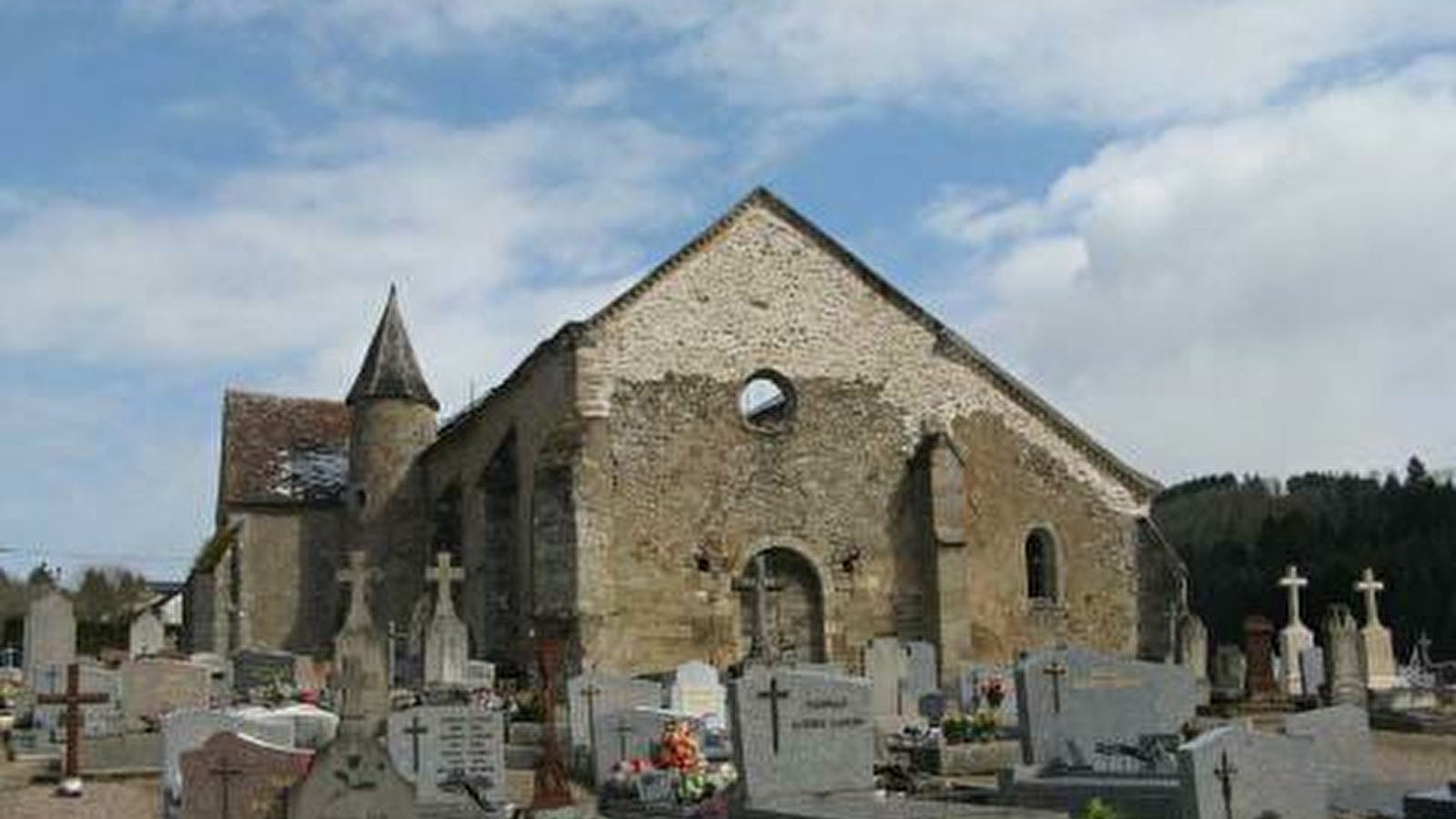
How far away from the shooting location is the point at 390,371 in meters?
33.7

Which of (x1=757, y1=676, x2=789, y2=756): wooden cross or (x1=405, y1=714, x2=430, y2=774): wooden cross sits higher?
(x1=757, y1=676, x2=789, y2=756): wooden cross

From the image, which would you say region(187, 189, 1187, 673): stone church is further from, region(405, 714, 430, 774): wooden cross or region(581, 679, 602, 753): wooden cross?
region(405, 714, 430, 774): wooden cross

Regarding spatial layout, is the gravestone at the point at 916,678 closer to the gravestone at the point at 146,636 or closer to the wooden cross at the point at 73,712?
the wooden cross at the point at 73,712

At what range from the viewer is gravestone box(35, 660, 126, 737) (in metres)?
18.5

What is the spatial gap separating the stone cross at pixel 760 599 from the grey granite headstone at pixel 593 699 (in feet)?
16.1

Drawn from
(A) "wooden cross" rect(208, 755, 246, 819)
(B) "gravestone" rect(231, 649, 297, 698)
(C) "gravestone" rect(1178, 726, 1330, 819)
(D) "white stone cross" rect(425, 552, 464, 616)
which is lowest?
(C) "gravestone" rect(1178, 726, 1330, 819)

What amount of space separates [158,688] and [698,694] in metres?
6.55

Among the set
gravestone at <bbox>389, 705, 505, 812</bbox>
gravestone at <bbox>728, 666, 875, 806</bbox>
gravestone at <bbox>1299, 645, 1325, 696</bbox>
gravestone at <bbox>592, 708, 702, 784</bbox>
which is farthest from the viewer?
gravestone at <bbox>1299, 645, 1325, 696</bbox>

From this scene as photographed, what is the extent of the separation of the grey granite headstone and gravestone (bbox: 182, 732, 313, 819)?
693 centimetres

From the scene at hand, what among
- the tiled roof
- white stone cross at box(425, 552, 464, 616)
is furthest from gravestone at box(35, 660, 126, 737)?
the tiled roof

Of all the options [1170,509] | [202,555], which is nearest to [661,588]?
[202,555]

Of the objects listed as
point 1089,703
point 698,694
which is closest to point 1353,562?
point 698,694

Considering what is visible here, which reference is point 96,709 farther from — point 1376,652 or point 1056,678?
point 1376,652

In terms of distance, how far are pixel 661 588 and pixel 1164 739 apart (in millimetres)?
13484
